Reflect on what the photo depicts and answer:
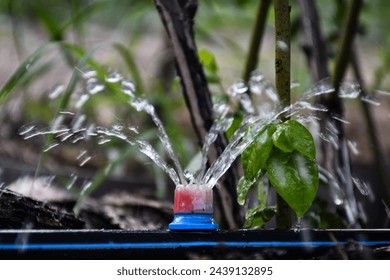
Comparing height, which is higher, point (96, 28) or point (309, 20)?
point (96, 28)

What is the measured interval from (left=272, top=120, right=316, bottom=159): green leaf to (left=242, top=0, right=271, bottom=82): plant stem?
429mm

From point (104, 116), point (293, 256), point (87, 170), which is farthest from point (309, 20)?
point (104, 116)

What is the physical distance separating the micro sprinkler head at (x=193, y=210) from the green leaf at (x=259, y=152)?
40 mm

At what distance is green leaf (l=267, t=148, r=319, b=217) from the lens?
595mm

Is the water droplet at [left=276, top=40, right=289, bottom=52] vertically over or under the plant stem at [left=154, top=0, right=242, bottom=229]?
under

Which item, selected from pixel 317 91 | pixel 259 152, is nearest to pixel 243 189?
pixel 259 152

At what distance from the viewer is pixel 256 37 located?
1.05 m

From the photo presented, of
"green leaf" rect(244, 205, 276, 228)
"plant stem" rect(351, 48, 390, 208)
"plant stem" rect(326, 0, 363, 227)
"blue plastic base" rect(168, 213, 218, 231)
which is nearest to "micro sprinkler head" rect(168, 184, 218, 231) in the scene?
"blue plastic base" rect(168, 213, 218, 231)

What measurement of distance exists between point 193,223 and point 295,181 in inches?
3.7

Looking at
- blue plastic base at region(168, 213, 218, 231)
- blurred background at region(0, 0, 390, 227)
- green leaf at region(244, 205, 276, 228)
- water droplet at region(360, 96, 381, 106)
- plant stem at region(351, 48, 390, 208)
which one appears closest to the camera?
blue plastic base at region(168, 213, 218, 231)

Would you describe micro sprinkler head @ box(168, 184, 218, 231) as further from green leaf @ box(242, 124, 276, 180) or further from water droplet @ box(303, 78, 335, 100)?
water droplet @ box(303, 78, 335, 100)
